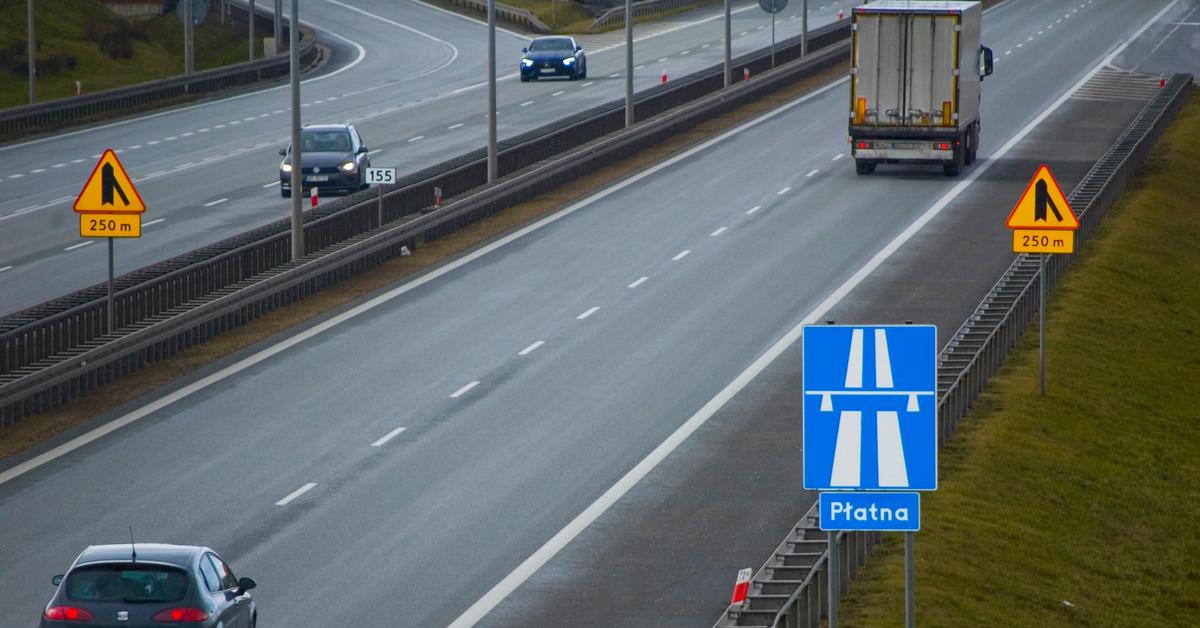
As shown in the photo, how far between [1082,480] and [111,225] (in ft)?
41.8

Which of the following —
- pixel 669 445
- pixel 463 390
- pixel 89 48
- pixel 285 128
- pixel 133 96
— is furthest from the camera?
pixel 89 48

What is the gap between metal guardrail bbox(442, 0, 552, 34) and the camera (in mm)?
94062

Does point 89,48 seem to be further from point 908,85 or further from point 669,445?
point 669,445

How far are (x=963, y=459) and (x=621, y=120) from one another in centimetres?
3146

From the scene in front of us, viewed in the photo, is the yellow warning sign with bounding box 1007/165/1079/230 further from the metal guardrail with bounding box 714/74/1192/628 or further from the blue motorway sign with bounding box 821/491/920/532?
the blue motorway sign with bounding box 821/491/920/532

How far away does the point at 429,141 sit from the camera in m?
55.1

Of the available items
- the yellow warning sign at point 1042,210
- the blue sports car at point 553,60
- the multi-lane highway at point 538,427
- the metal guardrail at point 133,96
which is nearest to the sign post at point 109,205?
the multi-lane highway at point 538,427

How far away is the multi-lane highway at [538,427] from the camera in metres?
18.8

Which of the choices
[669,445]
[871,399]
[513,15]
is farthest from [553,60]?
[871,399]

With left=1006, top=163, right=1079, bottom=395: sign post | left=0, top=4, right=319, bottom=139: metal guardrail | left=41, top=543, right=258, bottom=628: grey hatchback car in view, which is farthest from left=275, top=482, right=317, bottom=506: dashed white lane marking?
left=0, top=4, right=319, bottom=139: metal guardrail

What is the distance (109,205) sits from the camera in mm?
26625

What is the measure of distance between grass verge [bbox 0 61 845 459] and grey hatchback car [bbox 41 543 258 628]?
30.7 feet

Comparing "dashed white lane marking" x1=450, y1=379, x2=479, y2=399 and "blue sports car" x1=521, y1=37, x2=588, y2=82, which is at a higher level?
"dashed white lane marking" x1=450, y1=379, x2=479, y2=399

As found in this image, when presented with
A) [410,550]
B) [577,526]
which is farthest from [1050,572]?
[410,550]
